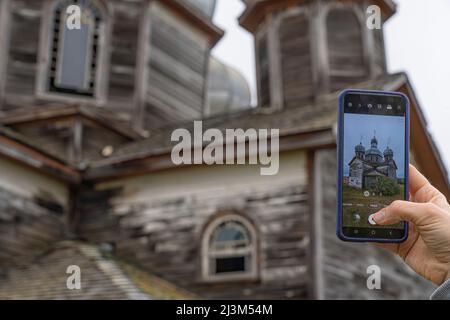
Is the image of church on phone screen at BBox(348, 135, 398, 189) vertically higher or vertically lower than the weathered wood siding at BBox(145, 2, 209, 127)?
lower

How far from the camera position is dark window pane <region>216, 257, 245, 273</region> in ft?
38.5

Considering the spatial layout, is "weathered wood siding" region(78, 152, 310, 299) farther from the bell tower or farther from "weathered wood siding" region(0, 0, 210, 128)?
the bell tower

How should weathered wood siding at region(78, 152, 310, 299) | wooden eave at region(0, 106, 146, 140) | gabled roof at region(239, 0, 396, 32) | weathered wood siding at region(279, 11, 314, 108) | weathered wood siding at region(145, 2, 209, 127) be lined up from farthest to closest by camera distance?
gabled roof at region(239, 0, 396, 32) → weathered wood siding at region(145, 2, 209, 127) → weathered wood siding at region(279, 11, 314, 108) → wooden eave at region(0, 106, 146, 140) → weathered wood siding at region(78, 152, 310, 299)

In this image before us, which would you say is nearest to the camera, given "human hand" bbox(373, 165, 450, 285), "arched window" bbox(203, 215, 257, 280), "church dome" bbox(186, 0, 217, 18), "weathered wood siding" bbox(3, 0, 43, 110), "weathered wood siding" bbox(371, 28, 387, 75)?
"human hand" bbox(373, 165, 450, 285)

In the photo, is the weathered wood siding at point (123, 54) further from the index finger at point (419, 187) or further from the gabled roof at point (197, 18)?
the index finger at point (419, 187)

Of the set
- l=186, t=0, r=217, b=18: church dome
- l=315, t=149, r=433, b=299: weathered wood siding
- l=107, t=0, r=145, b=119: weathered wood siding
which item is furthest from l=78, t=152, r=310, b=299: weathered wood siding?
l=186, t=0, r=217, b=18: church dome

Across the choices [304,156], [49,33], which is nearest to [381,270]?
[304,156]

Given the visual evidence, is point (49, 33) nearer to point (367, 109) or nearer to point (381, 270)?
point (381, 270)

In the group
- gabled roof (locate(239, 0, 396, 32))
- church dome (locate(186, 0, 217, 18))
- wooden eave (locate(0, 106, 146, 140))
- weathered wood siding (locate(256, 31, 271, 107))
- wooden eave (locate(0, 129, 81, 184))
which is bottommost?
wooden eave (locate(0, 129, 81, 184))

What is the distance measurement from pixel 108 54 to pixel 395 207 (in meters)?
14.4

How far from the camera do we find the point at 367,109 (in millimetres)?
2641

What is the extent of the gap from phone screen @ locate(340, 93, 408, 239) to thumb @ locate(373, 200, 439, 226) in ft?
0.76

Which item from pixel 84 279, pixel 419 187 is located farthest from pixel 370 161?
pixel 84 279

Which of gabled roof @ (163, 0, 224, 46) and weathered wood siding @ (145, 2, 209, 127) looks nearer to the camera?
weathered wood siding @ (145, 2, 209, 127)
